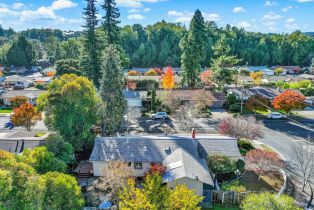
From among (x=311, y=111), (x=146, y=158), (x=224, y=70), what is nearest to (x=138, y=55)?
(x=224, y=70)

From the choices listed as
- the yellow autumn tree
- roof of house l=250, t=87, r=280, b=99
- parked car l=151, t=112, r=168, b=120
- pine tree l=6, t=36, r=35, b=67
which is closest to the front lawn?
parked car l=151, t=112, r=168, b=120

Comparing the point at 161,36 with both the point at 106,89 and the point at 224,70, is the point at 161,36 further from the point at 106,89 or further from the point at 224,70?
the point at 106,89

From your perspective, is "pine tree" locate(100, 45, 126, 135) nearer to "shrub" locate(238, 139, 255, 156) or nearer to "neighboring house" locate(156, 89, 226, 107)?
"shrub" locate(238, 139, 255, 156)

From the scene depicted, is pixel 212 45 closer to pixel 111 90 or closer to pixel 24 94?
pixel 24 94

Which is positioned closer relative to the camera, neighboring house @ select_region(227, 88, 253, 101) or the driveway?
the driveway

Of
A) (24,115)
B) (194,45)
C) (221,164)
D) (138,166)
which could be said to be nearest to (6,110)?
(24,115)
